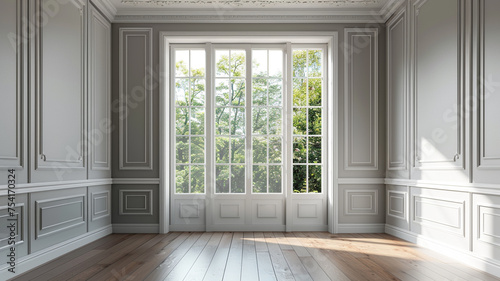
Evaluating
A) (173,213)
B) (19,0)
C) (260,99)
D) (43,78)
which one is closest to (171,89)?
(260,99)

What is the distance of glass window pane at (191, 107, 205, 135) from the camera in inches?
239

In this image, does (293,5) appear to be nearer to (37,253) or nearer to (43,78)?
(43,78)

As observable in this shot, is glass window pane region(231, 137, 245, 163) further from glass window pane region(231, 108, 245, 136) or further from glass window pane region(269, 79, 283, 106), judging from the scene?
glass window pane region(269, 79, 283, 106)

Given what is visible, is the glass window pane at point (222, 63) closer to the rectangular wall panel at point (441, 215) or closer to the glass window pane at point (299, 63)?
the glass window pane at point (299, 63)

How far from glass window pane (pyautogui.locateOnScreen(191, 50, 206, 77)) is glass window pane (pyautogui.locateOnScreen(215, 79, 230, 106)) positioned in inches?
10.6

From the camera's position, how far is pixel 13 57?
3625 mm

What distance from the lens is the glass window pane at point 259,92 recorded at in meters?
6.12

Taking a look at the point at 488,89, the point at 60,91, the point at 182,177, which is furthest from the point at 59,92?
the point at 488,89

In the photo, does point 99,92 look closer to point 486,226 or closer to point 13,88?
point 13,88

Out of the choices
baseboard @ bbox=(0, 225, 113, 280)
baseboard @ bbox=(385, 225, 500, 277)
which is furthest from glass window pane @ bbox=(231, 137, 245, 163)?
baseboard @ bbox=(385, 225, 500, 277)

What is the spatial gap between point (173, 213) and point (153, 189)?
19.1 inches

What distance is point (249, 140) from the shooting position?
604 centimetres

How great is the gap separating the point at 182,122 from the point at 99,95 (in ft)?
4.00

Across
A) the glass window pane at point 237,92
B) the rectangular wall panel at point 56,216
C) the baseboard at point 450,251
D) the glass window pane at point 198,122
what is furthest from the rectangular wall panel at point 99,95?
the baseboard at point 450,251
